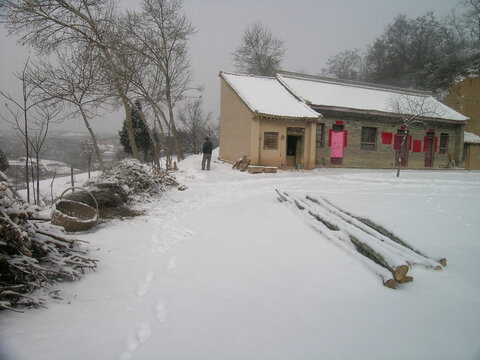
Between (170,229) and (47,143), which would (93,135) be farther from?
(170,229)

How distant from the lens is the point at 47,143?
8.16 m

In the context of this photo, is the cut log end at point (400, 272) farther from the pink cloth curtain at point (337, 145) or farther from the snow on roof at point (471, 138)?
→ the snow on roof at point (471, 138)

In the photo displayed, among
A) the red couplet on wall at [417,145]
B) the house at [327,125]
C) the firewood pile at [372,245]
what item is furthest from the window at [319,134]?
the firewood pile at [372,245]

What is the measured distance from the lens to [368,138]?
1731 centimetres

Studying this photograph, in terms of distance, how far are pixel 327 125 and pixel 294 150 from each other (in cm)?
264

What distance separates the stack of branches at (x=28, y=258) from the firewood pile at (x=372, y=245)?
11.2 ft

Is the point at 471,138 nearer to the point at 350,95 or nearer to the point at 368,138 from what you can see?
the point at 368,138

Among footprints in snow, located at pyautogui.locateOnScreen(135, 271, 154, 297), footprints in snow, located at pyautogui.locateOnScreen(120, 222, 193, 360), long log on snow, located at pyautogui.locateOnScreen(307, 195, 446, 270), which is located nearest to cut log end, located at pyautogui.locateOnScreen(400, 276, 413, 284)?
long log on snow, located at pyautogui.locateOnScreen(307, 195, 446, 270)

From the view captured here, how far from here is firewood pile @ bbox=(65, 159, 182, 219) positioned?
5.57 meters

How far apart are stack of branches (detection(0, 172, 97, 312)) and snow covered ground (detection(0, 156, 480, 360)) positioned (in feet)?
0.46

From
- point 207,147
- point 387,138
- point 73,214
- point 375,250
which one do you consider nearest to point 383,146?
point 387,138

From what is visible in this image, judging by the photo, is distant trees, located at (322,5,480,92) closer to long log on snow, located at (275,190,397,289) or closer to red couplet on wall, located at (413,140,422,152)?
red couplet on wall, located at (413,140,422,152)

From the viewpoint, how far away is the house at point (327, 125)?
1414 cm

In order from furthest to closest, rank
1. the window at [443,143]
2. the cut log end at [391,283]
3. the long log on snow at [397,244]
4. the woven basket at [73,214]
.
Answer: the window at [443,143] → the woven basket at [73,214] → the long log on snow at [397,244] → the cut log end at [391,283]
